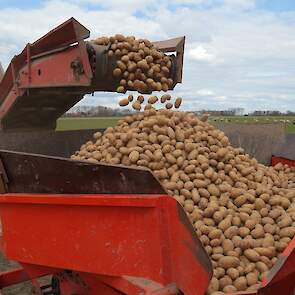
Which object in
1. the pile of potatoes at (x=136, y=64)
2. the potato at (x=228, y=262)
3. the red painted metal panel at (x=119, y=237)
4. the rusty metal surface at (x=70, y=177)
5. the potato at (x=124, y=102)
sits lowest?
the potato at (x=228, y=262)

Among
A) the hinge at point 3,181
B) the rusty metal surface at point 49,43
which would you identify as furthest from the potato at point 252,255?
the rusty metal surface at point 49,43

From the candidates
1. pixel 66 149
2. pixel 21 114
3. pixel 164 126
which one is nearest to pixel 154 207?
pixel 164 126

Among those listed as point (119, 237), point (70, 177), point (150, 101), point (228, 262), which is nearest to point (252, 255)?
point (228, 262)

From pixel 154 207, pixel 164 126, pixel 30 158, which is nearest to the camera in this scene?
pixel 154 207

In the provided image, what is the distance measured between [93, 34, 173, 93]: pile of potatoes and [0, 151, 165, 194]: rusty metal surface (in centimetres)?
207

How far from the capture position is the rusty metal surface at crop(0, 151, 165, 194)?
6.33 feet

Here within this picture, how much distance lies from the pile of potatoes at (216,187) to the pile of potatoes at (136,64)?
0.55m

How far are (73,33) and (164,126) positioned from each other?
1205 mm

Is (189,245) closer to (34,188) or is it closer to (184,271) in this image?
(184,271)

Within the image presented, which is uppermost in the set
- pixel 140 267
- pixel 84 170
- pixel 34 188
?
pixel 84 170

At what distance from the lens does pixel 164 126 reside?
3.48 metres

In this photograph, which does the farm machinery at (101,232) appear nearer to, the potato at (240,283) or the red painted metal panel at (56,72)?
the potato at (240,283)

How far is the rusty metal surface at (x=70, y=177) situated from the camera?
193cm

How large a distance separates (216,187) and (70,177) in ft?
4.04
